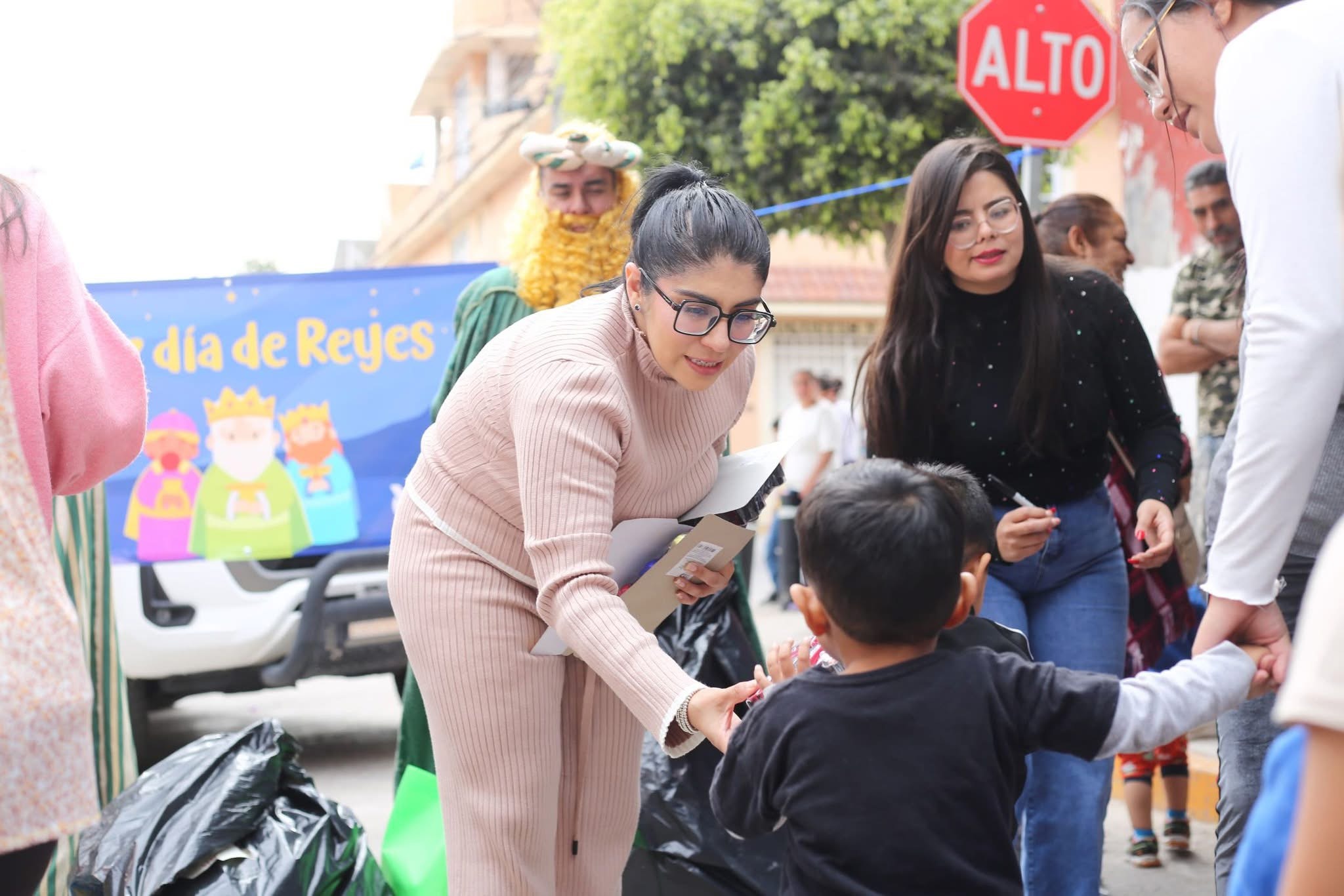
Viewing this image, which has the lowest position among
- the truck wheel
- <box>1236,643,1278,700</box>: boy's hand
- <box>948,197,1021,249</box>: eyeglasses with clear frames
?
the truck wheel

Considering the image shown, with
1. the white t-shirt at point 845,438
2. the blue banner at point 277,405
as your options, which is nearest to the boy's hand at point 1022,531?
the blue banner at point 277,405

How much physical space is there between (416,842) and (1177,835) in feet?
8.34

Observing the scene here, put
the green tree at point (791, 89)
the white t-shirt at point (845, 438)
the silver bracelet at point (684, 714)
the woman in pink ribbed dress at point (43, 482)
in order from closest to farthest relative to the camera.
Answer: the woman in pink ribbed dress at point (43, 482), the silver bracelet at point (684, 714), the white t-shirt at point (845, 438), the green tree at point (791, 89)

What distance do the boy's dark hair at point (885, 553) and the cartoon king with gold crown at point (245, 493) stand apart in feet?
13.5

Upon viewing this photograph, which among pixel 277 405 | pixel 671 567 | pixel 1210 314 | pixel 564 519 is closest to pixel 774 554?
pixel 277 405

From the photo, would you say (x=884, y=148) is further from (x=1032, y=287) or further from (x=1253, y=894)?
(x=1253, y=894)

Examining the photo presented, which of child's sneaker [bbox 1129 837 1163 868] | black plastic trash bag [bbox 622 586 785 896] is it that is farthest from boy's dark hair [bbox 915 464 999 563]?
child's sneaker [bbox 1129 837 1163 868]

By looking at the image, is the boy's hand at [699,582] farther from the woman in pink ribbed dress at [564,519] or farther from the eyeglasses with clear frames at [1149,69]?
the eyeglasses with clear frames at [1149,69]

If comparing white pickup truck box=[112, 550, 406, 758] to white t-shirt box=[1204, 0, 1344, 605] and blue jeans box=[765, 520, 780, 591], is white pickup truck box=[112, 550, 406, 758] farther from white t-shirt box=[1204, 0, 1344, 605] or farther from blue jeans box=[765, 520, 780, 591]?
blue jeans box=[765, 520, 780, 591]

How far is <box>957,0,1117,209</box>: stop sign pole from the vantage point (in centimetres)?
499

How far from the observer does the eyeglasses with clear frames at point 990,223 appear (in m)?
3.16

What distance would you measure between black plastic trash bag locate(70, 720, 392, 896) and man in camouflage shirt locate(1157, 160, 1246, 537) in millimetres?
2893

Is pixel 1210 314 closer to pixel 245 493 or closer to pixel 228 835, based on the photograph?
pixel 228 835

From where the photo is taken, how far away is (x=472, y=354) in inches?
157
